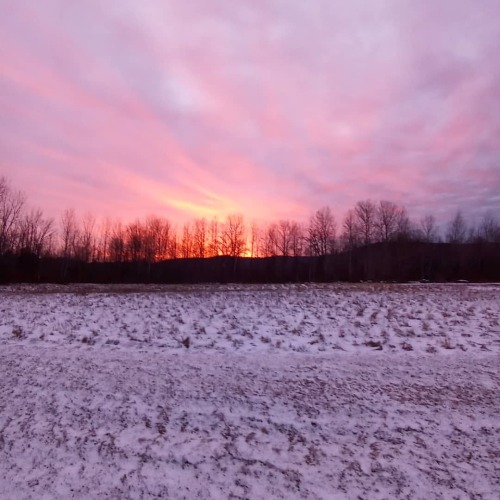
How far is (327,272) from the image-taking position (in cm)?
6350

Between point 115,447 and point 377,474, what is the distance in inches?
119

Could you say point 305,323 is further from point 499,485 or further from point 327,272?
point 327,272

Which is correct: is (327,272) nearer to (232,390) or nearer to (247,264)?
(247,264)

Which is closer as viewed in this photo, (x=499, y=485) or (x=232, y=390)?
(x=499, y=485)

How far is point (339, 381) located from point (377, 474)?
2525 millimetres

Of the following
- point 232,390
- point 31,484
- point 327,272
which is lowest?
point 31,484

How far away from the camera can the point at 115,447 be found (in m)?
4.73

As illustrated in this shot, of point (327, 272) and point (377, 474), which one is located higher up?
point (327, 272)

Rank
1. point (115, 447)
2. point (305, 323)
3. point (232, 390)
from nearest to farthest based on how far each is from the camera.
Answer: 1. point (115, 447)
2. point (232, 390)
3. point (305, 323)

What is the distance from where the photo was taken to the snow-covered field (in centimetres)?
412

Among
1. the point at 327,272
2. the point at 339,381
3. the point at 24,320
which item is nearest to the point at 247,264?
the point at 327,272

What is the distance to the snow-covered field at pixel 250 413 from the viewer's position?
412cm

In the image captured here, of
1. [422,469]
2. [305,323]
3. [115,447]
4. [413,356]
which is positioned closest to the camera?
[422,469]

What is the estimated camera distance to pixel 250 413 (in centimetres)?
554
